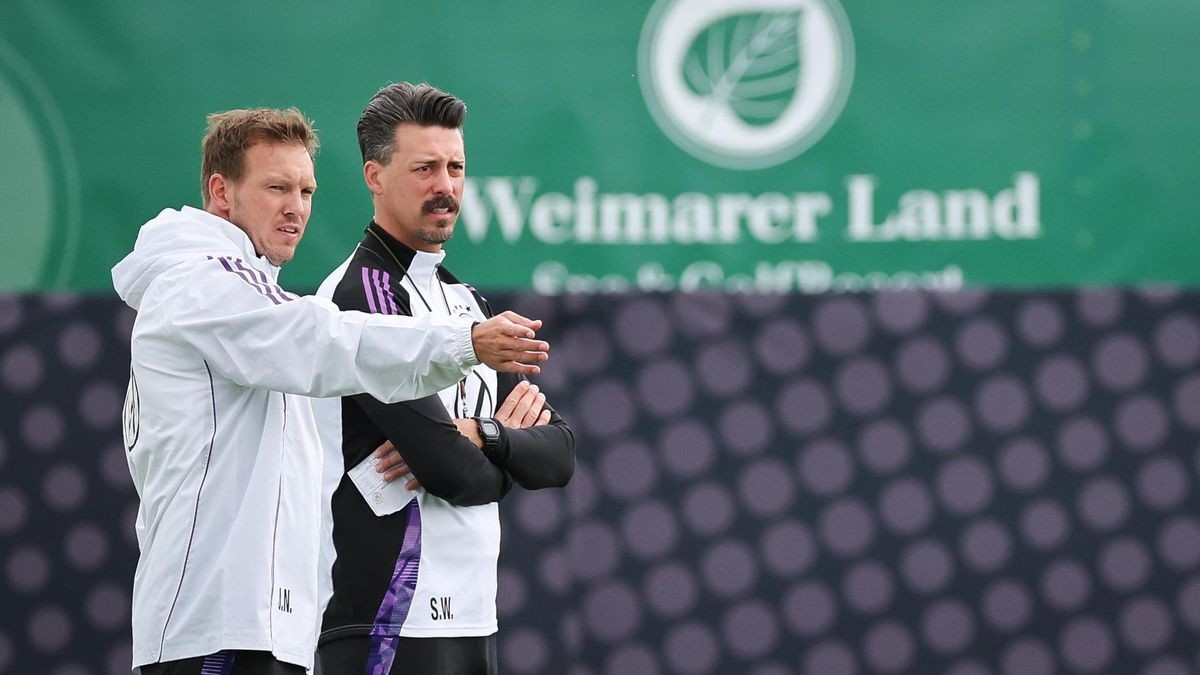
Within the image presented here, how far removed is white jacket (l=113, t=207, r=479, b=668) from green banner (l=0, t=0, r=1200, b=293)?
7.48 ft

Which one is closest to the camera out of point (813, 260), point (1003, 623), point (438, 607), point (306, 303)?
point (306, 303)

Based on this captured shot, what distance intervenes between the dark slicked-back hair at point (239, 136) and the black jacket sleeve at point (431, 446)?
451 mm

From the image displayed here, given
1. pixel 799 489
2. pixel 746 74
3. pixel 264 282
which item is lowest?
pixel 799 489

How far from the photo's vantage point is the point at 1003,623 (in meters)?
4.17

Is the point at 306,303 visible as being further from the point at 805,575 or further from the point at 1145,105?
the point at 1145,105

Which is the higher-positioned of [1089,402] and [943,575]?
[1089,402]

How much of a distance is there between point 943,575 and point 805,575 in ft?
1.18

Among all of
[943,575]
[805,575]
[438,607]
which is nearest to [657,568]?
[805,575]

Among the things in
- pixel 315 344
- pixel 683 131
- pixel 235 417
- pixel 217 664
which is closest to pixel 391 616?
pixel 217 664

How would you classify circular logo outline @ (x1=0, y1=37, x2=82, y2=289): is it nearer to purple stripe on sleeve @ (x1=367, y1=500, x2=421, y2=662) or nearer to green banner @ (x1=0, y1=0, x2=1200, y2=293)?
green banner @ (x1=0, y1=0, x2=1200, y2=293)

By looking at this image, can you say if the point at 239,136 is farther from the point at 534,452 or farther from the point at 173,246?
the point at 534,452

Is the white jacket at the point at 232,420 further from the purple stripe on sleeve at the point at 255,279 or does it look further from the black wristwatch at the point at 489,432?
the black wristwatch at the point at 489,432

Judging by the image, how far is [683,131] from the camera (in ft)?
16.2

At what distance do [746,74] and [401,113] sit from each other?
2227 mm
